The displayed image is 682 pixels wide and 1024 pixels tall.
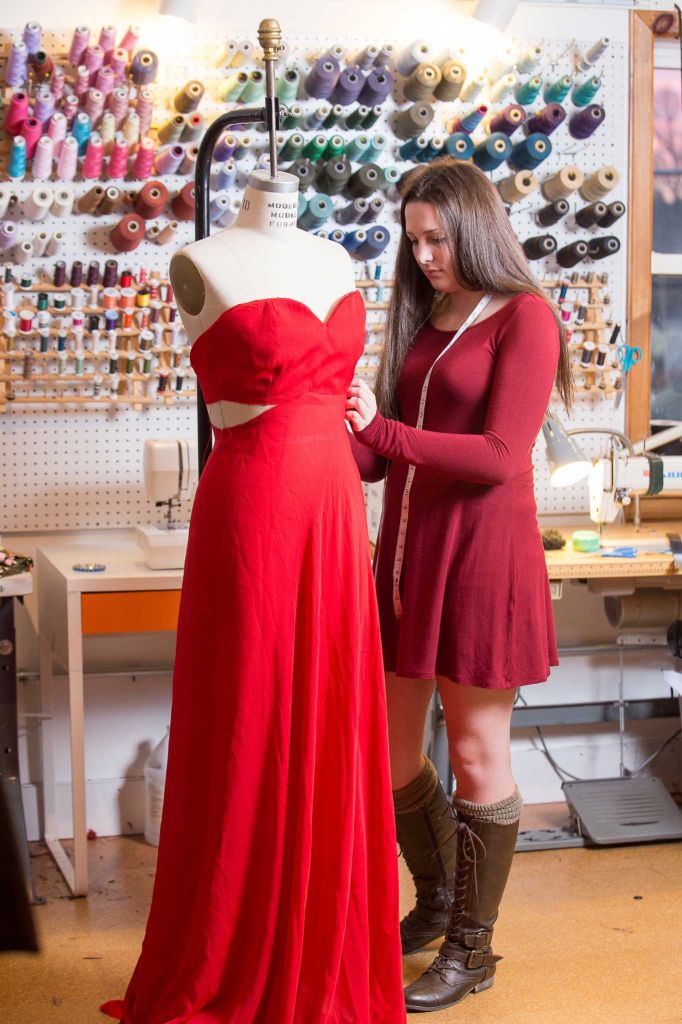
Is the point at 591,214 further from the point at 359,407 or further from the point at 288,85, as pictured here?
the point at 359,407

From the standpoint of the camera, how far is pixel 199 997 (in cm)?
210

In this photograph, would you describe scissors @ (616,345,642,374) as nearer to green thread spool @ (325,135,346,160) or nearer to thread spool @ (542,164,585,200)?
thread spool @ (542,164,585,200)

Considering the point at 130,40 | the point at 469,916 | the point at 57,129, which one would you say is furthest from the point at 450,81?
the point at 469,916

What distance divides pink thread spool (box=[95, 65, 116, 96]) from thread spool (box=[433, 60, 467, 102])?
94 centimetres

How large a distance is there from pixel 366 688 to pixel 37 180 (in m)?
1.90

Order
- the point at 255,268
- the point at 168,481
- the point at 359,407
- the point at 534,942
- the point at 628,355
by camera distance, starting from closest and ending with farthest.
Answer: the point at 255,268, the point at 359,407, the point at 534,942, the point at 168,481, the point at 628,355

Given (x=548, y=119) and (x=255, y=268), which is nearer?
(x=255, y=268)

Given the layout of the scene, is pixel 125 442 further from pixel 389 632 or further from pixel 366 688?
pixel 366 688

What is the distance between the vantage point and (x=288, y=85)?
341 cm

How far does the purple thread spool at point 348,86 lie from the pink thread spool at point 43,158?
0.84 m

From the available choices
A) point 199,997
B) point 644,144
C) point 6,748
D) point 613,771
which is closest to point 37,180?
point 6,748

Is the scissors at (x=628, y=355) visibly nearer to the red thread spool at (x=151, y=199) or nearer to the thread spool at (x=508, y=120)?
the thread spool at (x=508, y=120)

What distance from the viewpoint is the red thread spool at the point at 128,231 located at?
329 centimetres

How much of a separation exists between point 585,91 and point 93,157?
1484 millimetres
